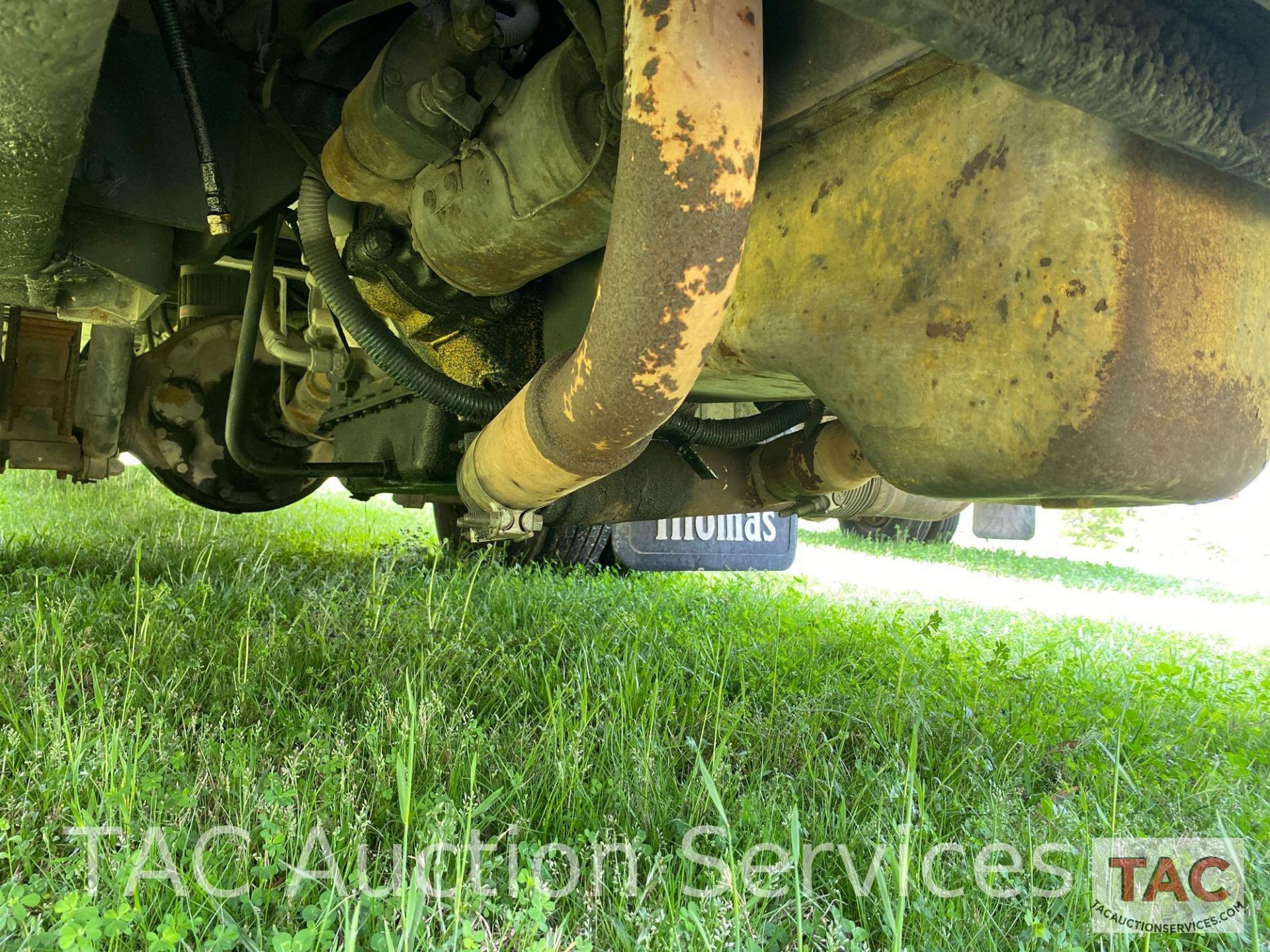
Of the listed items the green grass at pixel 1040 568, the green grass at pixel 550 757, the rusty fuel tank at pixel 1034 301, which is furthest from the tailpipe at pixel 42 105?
the green grass at pixel 1040 568

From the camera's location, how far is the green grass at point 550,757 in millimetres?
811

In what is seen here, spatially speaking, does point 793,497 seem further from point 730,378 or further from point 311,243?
point 311,243

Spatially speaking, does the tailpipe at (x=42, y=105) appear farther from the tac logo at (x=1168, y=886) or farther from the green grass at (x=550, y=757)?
the tac logo at (x=1168, y=886)

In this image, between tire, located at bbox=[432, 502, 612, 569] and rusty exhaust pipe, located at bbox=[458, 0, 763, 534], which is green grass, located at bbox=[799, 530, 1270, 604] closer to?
tire, located at bbox=[432, 502, 612, 569]

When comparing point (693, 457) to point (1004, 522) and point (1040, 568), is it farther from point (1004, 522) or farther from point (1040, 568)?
point (1040, 568)

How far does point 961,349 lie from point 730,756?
72 cm

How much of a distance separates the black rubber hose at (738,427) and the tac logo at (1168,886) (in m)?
0.95

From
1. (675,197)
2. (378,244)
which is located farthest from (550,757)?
(378,244)

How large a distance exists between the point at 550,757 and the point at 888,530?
626 cm

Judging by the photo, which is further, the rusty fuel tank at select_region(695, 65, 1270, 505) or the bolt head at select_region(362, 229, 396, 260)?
the bolt head at select_region(362, 229, 396, 260)

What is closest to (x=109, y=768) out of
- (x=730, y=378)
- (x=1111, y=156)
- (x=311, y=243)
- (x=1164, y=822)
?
(x=311, y=243)

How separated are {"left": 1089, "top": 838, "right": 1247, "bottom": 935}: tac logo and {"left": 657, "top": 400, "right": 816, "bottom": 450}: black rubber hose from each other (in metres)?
0.95

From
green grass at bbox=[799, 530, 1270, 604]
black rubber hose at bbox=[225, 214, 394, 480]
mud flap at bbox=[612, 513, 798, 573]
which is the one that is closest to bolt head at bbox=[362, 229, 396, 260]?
black rubber hose at bbox=[225, 214, 394, 480]

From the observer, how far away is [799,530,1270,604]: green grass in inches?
211
